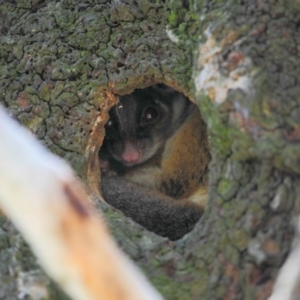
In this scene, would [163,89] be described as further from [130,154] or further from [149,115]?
[130,154]

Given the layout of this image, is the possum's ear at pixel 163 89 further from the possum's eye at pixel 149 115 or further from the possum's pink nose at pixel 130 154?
the possum's pink nose at pixel 130 154

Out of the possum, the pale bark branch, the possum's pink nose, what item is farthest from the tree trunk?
the possum's pink nose

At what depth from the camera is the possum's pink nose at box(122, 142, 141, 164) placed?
3.27 m

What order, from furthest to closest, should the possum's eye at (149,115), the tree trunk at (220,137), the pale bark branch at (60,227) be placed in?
the possum's eye at (149,115), the tree trunk at (220,137), the pale bark branch at (60,227)

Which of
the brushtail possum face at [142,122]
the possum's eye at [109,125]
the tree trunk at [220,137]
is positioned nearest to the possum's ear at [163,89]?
the brushtail possum face at [142,122]

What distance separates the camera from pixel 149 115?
3365mm

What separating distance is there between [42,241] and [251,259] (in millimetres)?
717

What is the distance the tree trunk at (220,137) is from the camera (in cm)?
179

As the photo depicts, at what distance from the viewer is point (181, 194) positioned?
10.9 feet

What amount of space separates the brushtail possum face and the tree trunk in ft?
2.74

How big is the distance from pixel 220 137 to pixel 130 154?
138cm

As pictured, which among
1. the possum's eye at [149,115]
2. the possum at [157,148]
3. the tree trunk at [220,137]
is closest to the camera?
the tree trunk at [220,137]

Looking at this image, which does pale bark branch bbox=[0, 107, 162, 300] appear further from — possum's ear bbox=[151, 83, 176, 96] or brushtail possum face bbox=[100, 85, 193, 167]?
possum's ear bbox=[151, 83, 176, 96]

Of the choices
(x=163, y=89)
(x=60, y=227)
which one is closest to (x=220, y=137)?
(x=60, y=227)
